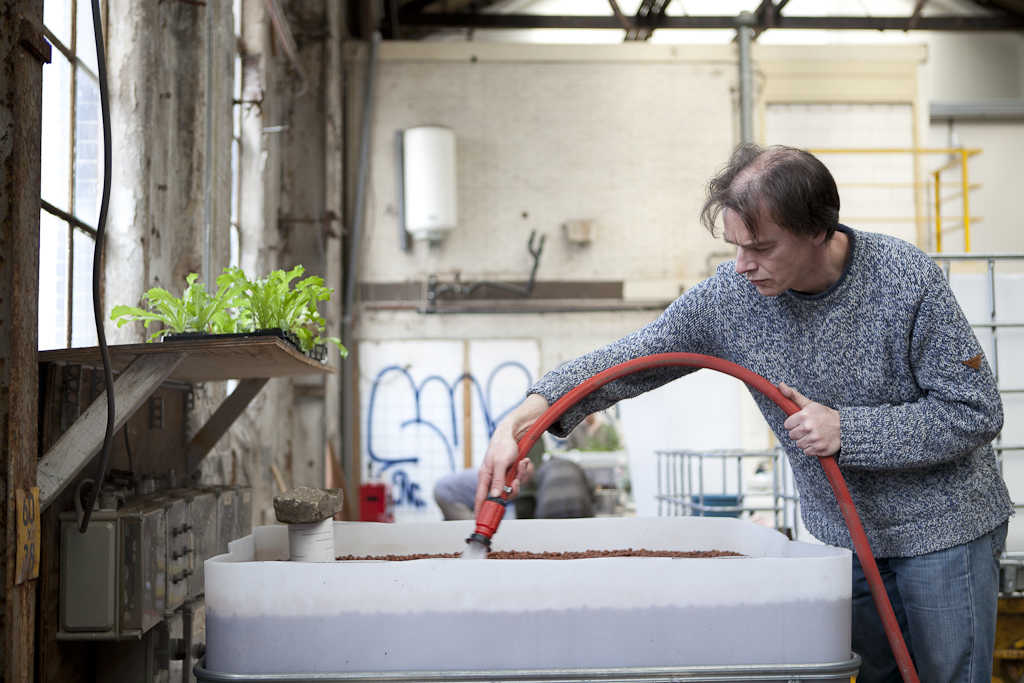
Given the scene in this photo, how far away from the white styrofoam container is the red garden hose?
0.51 feet

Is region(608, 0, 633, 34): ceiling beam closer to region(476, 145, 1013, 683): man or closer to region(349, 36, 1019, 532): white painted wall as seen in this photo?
region(349, 36, 1019, 532): white painted wall

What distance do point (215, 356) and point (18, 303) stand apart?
1010 millimetres

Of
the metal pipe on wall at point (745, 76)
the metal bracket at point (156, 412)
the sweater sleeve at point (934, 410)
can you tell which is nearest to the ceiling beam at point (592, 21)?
the metal pipe on wall at point (745, 76)

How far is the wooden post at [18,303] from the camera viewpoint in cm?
153

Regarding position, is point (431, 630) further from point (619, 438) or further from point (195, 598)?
point (619, 438)

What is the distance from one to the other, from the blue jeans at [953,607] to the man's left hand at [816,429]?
30 centimetres

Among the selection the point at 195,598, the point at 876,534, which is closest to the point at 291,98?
the point at 195,598

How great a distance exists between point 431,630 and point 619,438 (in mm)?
7450

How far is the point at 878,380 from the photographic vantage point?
63.6 inches

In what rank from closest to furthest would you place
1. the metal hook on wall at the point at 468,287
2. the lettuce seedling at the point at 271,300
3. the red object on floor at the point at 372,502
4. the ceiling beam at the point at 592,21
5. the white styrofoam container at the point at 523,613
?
the white styrofoam container at the point at 523,613, the lettuce seedling at the point at 271,300, the red object on floor at the point at 372,502, the metal hook on wall at the point at 468,287, the ceiling beam at the point at 592,21

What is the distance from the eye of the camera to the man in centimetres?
153

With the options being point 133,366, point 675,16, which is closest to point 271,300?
point 133,366

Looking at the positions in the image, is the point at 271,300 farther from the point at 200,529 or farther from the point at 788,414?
the point at 788,414

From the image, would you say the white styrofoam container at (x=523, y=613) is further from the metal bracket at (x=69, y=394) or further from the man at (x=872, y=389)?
the metal bracket at (x=69, y=394)
